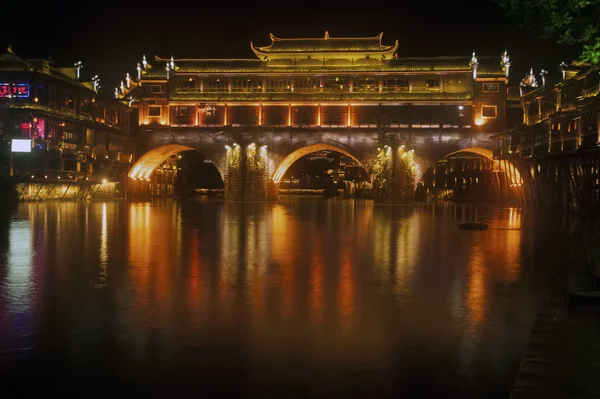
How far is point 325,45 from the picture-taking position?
57062mm

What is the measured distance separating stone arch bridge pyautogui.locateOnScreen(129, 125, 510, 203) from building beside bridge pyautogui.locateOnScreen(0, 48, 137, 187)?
4650 mm

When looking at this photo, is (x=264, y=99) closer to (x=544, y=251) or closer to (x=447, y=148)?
(x=447, y=148)

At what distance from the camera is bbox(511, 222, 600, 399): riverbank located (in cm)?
517

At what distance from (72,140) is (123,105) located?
33.3 ft

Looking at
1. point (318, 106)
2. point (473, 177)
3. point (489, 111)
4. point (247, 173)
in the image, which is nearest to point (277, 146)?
point (247, 173)

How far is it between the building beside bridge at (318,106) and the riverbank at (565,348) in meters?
45.6

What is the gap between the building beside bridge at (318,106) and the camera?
5475cm

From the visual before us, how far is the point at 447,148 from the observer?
180 feet

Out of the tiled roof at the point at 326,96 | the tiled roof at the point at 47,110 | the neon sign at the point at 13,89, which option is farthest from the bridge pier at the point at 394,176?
the neon sign at the point at 13,89

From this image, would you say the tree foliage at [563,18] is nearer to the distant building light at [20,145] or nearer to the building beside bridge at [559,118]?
the building beside bridge at [559,118]

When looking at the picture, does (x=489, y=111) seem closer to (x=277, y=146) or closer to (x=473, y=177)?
(x=473, y=177)

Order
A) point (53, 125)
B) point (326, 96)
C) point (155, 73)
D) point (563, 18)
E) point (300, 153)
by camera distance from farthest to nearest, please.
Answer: point (300, 153)
point (155, 73)
point (326, 96)
point (53, 125)
point (563, 18)

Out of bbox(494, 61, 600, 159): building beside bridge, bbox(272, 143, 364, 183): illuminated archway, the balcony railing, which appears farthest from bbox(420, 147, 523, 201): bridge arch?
the balcony railing

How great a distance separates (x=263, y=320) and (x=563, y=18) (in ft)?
23.9
